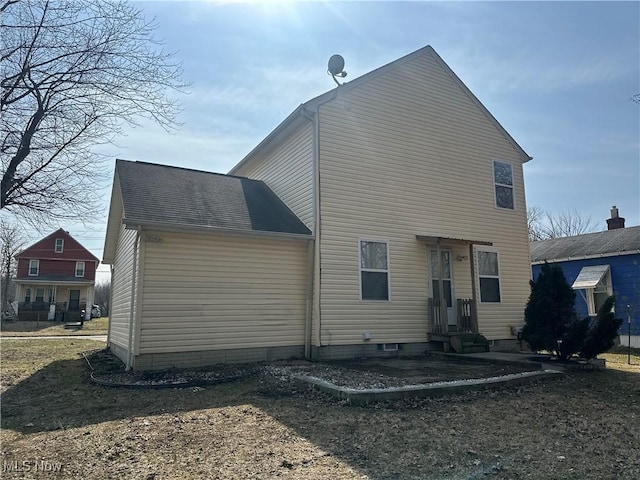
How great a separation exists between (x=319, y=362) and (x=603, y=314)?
18.0 ft

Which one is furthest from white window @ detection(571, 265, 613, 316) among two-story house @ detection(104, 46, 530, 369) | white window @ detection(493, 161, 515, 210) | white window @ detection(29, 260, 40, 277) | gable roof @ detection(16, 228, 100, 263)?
white window @ detection(29, 260, 40, 277)

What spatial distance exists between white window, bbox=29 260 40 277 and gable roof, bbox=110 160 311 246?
3099 centimetres

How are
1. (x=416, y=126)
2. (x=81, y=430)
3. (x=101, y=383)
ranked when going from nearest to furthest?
(x=81, y=430)
(x=101, y=383)
(x=416, y=126)

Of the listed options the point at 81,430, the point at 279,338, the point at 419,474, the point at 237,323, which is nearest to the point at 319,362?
the point at 279,338

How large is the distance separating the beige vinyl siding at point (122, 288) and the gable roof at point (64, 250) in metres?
26.8

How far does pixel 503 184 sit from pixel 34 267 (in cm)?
3660

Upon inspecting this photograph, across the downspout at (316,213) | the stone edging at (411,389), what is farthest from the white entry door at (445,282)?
the stone edging at (411,389)

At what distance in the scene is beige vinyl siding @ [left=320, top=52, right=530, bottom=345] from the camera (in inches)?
401

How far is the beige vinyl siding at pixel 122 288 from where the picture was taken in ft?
32.3

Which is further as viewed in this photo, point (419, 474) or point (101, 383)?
point (101, 383)

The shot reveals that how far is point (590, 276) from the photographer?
16969 millimetres

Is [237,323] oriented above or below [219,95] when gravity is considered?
below

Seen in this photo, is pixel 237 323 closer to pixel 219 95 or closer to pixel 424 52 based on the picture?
pixel 219 95

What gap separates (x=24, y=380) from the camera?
8.27m
